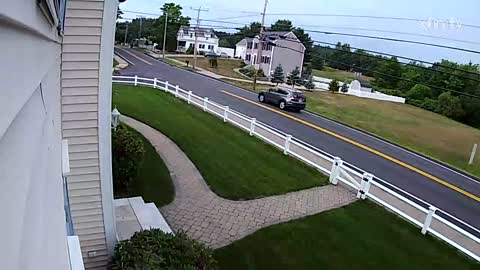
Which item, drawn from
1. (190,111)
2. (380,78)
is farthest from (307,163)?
(380,78)

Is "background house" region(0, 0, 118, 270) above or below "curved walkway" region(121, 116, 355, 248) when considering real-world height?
above

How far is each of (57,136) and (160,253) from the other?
2.41 m

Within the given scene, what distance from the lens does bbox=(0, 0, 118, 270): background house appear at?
842 millimetres

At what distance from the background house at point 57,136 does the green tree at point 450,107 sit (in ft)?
118

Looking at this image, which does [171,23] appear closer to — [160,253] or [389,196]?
[389,196]

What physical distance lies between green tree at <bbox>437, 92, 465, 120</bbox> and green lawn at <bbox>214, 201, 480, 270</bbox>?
30.5 metres

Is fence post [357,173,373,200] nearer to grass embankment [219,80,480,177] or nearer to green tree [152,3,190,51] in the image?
grass embankment [219,80,480,177]

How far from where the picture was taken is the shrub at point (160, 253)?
4.74 metres

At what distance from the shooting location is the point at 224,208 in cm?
870

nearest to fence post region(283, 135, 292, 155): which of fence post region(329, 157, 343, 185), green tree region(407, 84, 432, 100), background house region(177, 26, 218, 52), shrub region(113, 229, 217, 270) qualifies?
fence post region(329, 157, 343, 185)

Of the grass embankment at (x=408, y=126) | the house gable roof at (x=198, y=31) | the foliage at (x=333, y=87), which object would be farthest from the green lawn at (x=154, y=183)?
the house gable roof at (x=198, y=31)

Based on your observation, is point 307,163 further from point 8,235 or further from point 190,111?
point 8,235

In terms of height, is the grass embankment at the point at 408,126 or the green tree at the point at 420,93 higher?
the green tree at the point at 420,93

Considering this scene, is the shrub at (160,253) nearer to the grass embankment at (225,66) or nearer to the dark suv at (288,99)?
the dark suv at (288,99)
